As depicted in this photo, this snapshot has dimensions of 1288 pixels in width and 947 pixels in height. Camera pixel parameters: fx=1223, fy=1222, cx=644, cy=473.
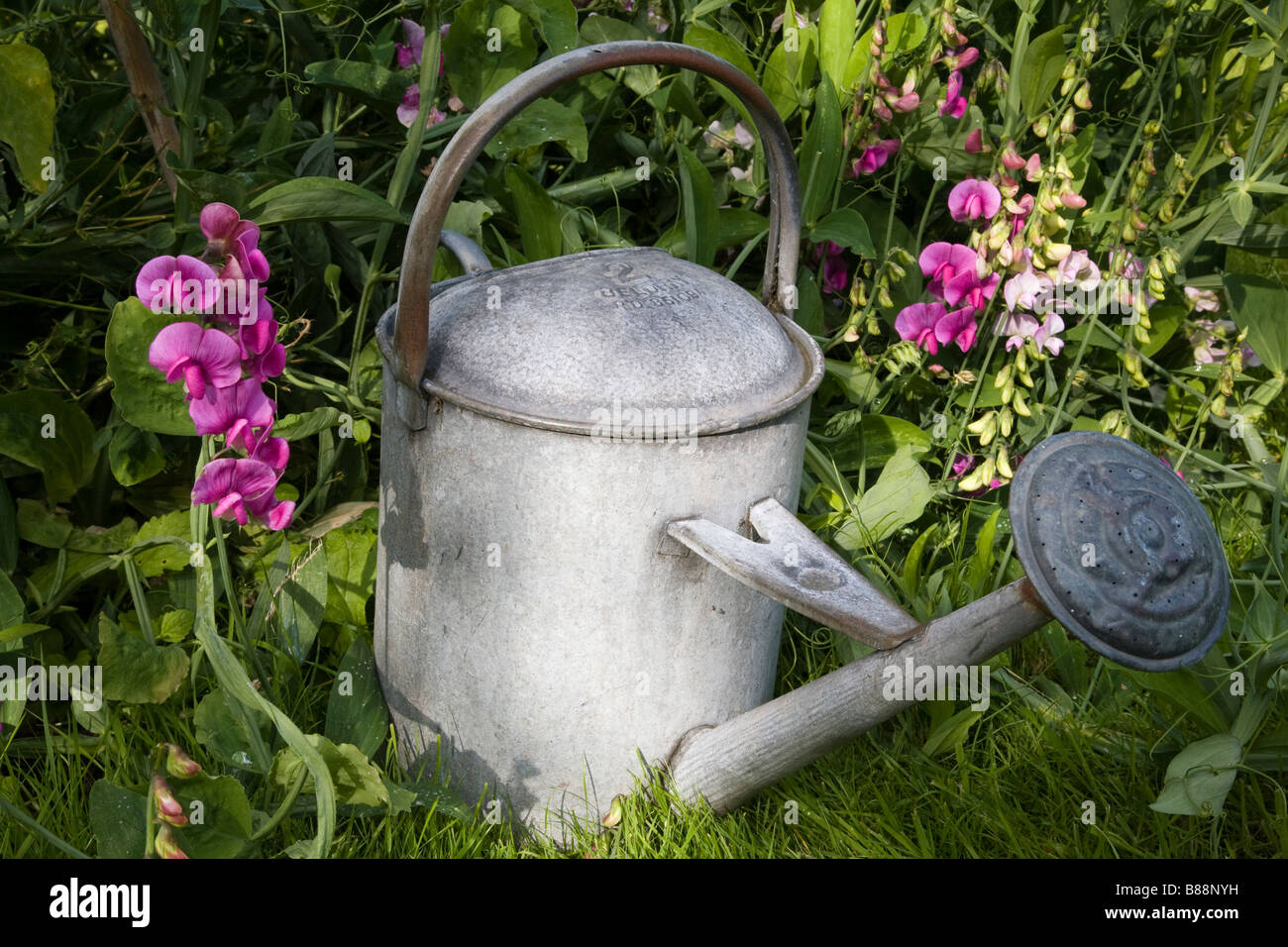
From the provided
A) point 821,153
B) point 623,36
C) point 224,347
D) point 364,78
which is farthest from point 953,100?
point 224,347

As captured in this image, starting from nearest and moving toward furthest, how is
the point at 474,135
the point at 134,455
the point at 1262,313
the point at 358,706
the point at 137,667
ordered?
the point at 474,135 < the point at 137,667 < the point at 358,706 < the point at 134,455 < the point at 1262,313

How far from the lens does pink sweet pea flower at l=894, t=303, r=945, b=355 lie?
6.18 feet

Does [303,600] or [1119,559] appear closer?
[1119,559]

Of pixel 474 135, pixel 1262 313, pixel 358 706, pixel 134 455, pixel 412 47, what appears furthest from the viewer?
pixel 1262 313

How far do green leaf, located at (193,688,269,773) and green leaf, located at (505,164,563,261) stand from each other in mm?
739

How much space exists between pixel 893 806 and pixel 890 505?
494 mm

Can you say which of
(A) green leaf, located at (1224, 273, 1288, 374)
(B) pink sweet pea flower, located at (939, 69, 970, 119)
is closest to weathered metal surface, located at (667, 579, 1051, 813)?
(B) pink sweet pea flower, located at (939, 69, 970, 119)

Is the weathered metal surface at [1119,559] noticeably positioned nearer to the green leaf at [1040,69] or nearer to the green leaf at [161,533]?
the green leaf at [1040,69]

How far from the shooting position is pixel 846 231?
1835 mm

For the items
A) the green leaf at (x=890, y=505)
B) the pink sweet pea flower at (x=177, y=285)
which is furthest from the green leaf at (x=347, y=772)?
the green leaf at (x=890, y=505)

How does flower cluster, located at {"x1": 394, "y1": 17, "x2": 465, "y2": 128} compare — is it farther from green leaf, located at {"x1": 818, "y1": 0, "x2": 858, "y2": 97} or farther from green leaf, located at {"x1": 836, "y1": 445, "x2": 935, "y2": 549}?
green leaf, located at {"x1": 836, "y1": 445, "x2": 935, "y2": 549}

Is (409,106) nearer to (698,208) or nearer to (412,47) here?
(412,47)
